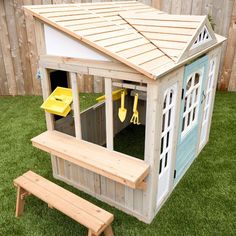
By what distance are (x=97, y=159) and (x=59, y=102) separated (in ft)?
3.46

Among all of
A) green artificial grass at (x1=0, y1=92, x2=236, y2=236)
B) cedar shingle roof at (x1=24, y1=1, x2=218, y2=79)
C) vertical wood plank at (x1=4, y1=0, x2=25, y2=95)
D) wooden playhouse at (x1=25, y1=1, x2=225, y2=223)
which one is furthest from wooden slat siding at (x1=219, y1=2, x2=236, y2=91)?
vertical wood plank at (x1=4, y1=0, x2=25, y2=95)

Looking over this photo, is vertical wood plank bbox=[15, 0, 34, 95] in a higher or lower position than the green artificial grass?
higher

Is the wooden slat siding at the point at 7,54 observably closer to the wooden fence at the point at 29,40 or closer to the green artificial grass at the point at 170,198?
the wooden fence at the point at 29,40

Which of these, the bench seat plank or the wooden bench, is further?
the bench seat plank

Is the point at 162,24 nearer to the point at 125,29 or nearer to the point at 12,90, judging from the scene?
the point at 125,29

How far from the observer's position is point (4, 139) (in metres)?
5.96

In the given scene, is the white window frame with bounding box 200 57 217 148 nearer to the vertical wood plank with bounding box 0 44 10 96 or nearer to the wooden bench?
the wooden bench

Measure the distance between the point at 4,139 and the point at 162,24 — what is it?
4131 mm

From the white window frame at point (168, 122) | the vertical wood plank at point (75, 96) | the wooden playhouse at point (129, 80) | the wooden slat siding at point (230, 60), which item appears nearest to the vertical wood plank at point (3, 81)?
the wooden playhouse at point (129, 80)

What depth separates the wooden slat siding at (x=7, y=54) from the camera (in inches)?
293

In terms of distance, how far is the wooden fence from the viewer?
7273 millimetres

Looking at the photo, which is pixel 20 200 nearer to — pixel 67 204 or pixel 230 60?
pixel 67 204

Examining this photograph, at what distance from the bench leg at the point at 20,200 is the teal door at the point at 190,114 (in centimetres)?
235

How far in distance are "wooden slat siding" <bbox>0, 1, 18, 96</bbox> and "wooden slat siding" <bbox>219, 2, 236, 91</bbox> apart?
19.8 ft
